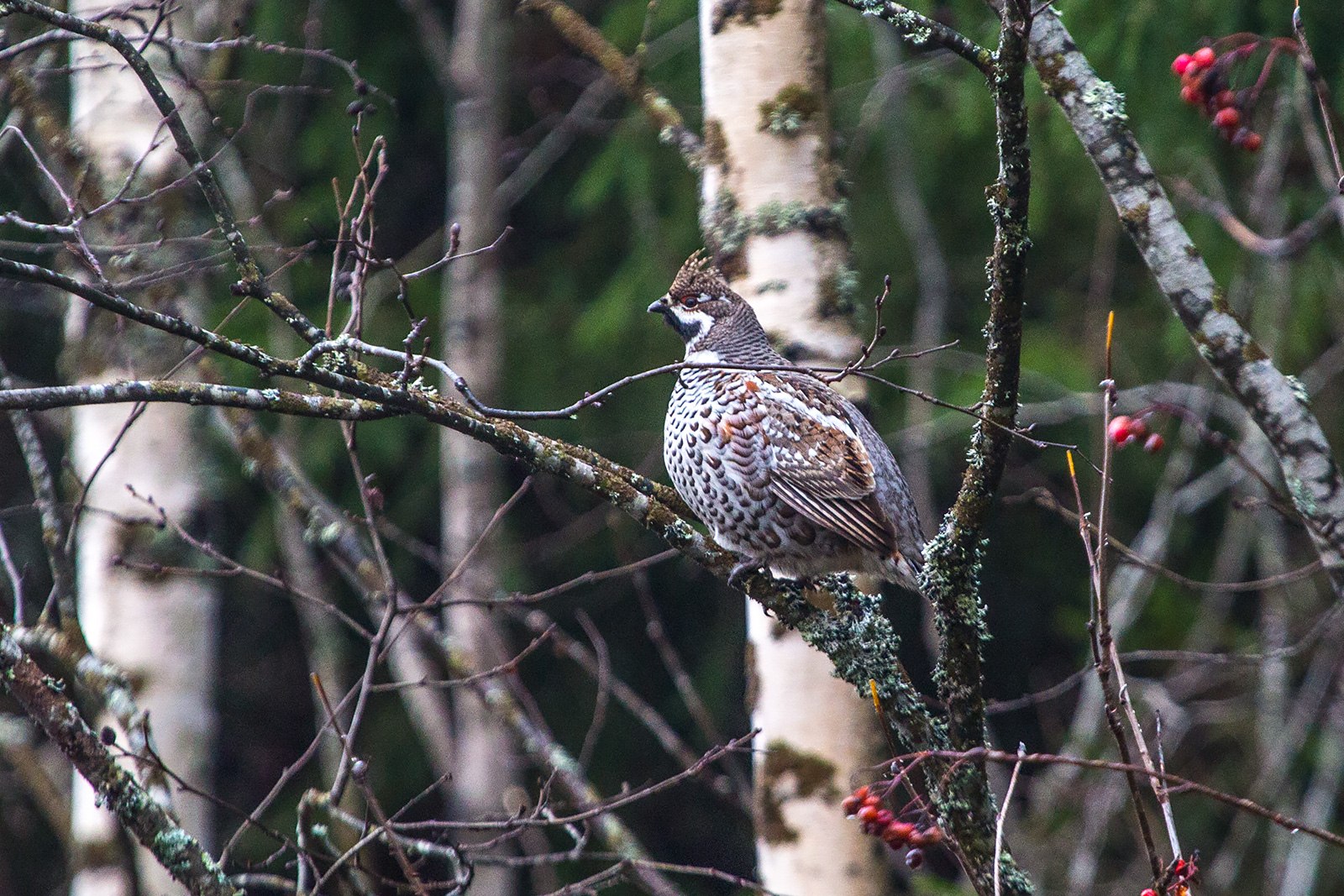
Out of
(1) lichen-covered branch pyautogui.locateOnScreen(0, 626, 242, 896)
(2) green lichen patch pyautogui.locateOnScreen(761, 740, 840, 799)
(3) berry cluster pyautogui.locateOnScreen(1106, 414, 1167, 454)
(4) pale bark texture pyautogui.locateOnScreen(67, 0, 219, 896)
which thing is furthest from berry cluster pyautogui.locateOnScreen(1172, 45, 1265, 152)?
(4) pale bark texture pyautogui.locateOnScreen(67, 0, 219, 896)

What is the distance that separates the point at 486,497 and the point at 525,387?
5.04 feet

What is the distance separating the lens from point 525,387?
7801 millimetres

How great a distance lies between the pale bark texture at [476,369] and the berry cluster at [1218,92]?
3.48 metres

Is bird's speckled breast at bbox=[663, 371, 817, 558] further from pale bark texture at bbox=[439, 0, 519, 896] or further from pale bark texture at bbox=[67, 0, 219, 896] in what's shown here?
pale bark texture at bbox=[67, 0, 219, 896]

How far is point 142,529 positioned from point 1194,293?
3.76 meters

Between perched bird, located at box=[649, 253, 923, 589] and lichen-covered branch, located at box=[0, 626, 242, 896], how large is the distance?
5.29 feet

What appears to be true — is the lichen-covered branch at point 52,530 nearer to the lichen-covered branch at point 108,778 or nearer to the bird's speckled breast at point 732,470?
the lichen-covered branch at point 108,778

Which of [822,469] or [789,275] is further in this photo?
[789,275]

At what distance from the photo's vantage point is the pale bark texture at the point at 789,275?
3.48 m


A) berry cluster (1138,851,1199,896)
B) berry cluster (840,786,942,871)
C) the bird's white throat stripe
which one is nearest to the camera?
berry cluster (1138,851,1199,896)

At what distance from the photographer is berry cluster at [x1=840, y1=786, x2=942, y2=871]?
236 cm

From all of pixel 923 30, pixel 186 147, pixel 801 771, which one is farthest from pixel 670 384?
pixel 186 147

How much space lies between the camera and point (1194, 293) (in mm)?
2994

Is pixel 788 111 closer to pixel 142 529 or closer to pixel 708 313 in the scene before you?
pixel 708 313
